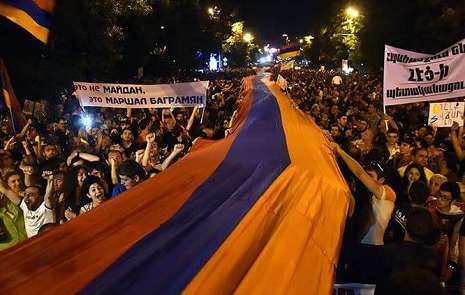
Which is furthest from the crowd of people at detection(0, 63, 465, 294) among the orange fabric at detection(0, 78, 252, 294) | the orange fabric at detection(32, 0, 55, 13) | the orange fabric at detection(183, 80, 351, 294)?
the orange fabric at detection(32, 0, 55, 13)

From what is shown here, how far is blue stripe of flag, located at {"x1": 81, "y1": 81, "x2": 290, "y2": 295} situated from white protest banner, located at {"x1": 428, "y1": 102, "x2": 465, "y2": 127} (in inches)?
214

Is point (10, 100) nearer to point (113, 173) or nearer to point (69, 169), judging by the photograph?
point (69, 169)

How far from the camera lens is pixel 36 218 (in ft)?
19.1

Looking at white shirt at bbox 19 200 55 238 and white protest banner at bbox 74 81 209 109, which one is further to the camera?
white protest banner at bbox 74 81 209 109

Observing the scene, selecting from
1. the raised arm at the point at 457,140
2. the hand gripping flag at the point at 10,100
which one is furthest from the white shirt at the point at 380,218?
the hand gripping flag at the point at 10,100

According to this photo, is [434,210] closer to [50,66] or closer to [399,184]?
[399,184]

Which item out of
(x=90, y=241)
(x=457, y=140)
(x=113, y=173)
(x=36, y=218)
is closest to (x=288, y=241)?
(x=90, y=241)

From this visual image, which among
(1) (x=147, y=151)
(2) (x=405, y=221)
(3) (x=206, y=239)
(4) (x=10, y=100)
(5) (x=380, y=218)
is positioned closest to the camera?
(3) (x=206, y=239)

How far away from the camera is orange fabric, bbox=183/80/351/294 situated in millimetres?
2861

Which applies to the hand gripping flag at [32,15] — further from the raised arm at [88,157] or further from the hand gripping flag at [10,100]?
the hand gripping flag at [10,100]

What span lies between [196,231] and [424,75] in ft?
22.7

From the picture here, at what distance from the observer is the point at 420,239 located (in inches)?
160

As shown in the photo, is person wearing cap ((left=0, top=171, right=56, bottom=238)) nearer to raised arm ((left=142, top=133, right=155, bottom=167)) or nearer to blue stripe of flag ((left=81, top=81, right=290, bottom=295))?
raised arm ((left=142, top=133, right=155, bottom=167))

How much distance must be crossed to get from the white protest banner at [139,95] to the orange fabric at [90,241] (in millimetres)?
6207
